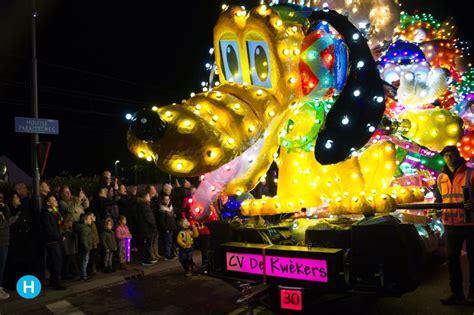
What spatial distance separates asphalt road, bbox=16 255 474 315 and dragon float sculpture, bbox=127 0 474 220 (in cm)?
125

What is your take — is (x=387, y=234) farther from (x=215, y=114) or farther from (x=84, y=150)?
(x=84, y=150)

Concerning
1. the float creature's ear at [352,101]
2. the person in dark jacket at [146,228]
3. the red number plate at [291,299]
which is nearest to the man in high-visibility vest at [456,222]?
the float creature's ear at [352,101]

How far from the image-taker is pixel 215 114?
11.8 ft

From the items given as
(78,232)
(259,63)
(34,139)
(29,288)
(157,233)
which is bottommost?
(29,288)

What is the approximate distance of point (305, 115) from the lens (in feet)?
17.4

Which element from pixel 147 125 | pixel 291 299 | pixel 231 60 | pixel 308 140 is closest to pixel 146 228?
pixel 308 140

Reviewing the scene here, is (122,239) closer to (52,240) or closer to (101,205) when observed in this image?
(101,205)

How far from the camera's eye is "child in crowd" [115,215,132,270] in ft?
30.0

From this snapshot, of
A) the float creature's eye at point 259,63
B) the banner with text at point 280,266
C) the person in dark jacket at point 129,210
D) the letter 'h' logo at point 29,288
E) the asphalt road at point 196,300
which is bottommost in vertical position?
the asphalt road at point 196,300

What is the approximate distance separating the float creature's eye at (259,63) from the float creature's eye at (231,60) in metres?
0.16

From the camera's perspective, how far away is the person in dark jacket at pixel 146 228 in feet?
31.4

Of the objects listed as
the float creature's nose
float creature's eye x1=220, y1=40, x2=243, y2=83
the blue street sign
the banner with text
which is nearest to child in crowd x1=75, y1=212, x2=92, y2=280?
the blue street sign

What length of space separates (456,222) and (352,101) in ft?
7.33

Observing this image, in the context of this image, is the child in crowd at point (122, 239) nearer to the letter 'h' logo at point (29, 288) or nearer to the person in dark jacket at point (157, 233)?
the person in dark jacket at point (157, 233)
